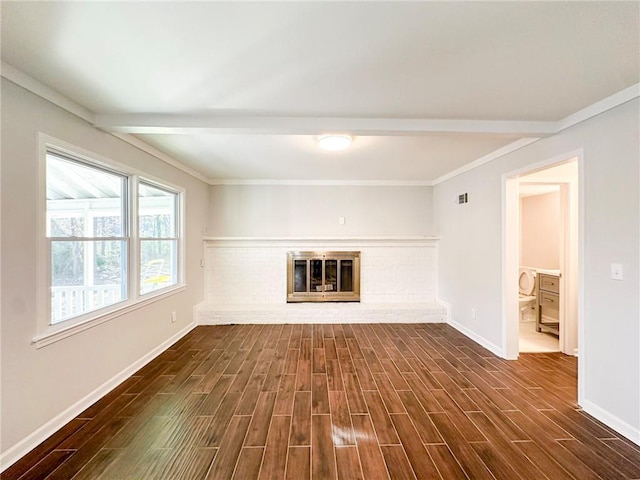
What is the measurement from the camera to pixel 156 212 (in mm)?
3369

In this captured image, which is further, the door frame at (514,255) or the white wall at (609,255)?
the door frame at (514,255)

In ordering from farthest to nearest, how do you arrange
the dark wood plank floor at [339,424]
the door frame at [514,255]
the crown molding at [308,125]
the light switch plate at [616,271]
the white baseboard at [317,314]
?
the white baseboard at [317,314]
the door frame at [514,255]
the crown molding at [308,125]
the light switch plate at [616,271]
the dark wood plank floor at [339,424]

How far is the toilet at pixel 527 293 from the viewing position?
14.8 feet

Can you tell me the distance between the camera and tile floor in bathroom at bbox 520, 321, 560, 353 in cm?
339

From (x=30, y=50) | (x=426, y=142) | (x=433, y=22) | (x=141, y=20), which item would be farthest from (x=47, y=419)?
(x=426, y=142)

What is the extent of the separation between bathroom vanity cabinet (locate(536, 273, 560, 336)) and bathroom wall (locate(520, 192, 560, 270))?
3.47 feet

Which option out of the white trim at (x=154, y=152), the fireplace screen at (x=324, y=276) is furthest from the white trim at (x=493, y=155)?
the white trim at (x=154, y=152)

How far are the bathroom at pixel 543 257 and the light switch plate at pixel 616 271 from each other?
1357mm

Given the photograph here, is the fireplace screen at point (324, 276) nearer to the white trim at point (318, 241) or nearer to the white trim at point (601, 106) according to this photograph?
the white trim at point (318, 241)

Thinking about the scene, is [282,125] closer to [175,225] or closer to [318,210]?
[175,225]

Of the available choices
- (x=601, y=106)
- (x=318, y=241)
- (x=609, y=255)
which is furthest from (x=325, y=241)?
(x=601, y=106)

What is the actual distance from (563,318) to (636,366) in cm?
165

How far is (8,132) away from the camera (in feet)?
5.43

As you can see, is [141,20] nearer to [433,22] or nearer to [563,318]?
[433,22]
